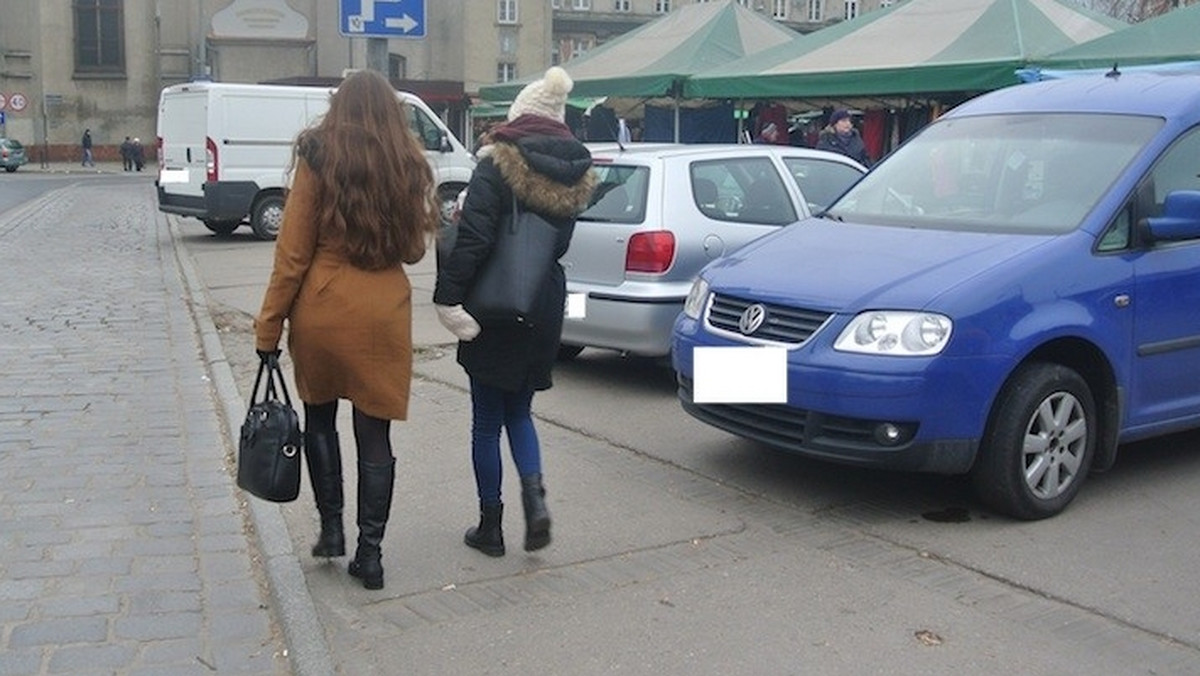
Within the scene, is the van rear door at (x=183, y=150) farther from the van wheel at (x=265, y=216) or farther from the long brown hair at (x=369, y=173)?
the long brown hair at (x=369, y=173)

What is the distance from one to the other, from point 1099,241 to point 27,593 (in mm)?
4619

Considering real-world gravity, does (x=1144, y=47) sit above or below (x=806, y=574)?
above

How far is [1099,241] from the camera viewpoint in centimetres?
557

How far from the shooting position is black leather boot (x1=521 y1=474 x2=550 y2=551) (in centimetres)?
479

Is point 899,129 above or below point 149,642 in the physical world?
above

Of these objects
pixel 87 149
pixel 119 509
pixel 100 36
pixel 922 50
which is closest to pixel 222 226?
pixel 922 50

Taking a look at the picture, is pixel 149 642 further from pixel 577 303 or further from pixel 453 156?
pixel 453 156

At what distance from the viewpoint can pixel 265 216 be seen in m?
19.0

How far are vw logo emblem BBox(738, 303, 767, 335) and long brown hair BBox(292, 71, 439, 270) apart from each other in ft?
5.84

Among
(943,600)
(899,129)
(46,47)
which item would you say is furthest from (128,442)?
(46,47)

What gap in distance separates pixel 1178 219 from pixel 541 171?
9.83ft

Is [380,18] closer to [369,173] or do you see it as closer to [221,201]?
[221,201]

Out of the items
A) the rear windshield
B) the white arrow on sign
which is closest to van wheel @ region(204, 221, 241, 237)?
the white arrow on sign

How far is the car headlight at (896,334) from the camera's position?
5078 mm
